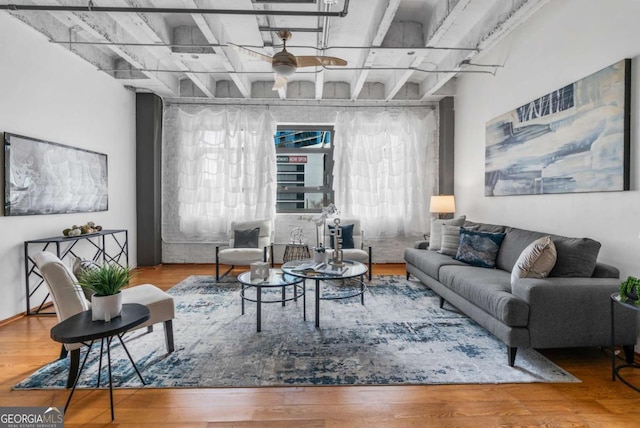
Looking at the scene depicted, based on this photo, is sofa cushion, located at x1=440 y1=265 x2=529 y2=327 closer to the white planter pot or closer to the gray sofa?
the gray sofa

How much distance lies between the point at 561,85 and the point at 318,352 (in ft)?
11.0

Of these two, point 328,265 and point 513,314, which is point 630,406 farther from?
point 328,265

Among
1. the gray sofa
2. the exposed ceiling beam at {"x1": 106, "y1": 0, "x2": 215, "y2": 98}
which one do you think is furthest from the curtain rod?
the gray sofa

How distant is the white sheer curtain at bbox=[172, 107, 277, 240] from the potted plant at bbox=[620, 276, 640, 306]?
464 cm

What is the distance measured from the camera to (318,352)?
8.36ft

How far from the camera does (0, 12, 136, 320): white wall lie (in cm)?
316

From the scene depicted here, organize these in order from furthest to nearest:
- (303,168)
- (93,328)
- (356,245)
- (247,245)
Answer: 1. (303,168)
2. (356,245)
3. (247,245)
4. (93,328)

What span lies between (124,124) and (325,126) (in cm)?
333

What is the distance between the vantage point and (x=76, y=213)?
408 cm

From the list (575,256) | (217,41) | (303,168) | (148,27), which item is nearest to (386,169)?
(303,168)

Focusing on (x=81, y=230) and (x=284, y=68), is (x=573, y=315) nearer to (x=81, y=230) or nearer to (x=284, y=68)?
(x=284, y=68)

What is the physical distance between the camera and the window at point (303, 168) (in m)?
6.00

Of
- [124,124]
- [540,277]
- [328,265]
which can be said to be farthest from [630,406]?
[124,124]

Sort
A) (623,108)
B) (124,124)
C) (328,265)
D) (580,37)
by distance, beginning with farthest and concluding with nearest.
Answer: (124,124) < (328,265) < (580,37) < (623,108)
